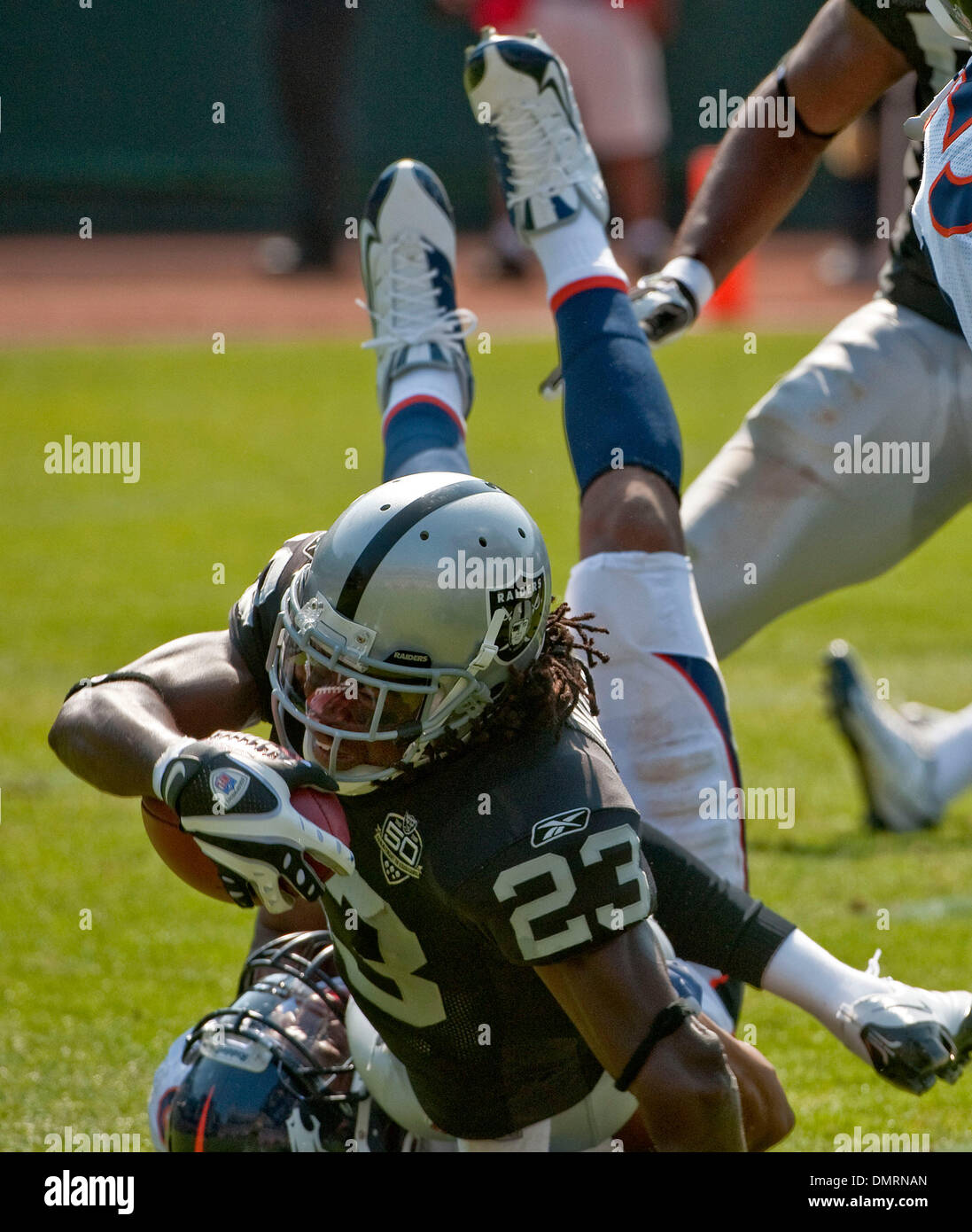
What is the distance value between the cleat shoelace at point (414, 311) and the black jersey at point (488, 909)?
4.42ft

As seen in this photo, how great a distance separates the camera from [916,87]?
3.40 m

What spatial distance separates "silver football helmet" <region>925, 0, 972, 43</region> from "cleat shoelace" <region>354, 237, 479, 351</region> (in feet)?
4.76

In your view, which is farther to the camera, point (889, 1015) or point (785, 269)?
point (785, 269)

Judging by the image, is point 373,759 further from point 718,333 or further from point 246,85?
point 246,85

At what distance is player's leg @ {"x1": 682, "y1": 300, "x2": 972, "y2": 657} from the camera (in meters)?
3.41

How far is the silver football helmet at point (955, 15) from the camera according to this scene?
244cm

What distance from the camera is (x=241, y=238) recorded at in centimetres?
1678

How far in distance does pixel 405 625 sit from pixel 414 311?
5.70ft

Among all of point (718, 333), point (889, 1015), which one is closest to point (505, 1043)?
point (889, 1015)

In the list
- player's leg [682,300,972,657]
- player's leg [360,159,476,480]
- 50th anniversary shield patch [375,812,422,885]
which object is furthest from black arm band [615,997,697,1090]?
player's leg [360,159,476,480]

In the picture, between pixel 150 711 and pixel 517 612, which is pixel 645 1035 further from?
pixel 150 711

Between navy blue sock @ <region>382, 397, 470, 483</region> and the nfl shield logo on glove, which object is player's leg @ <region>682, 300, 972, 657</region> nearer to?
navy blue sock @ <region>382, 397, 470, 483</region>

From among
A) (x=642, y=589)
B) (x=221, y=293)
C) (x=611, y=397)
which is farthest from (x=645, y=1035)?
(x=221, y=293)

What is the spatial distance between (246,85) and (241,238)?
1.38m
